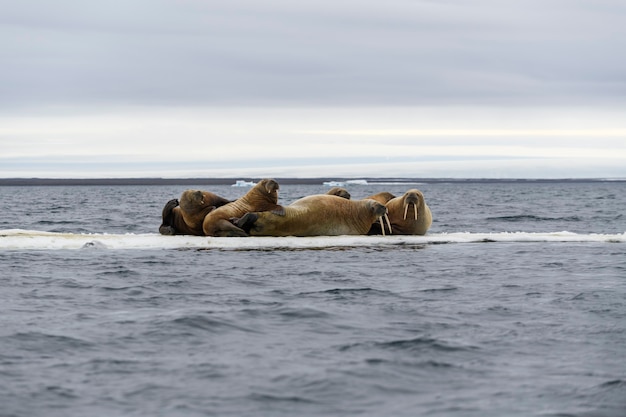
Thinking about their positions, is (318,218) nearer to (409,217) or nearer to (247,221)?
(247,221)

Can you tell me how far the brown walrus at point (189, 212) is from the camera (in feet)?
65.3

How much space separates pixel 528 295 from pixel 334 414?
20.3 feet

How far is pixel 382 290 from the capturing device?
12.9 meters

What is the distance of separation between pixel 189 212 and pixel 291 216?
2203 mm

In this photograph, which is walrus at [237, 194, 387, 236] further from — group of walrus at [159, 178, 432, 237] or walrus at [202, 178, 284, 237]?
walrus at [202, 178, 284, 237]

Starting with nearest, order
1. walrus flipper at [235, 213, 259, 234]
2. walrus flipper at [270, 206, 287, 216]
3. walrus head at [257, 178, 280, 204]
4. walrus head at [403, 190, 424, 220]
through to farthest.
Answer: walrus flipper at [235, 213, 259, 234], walrus flipper at [270, 206, 287, 216], walrus head at [257, 178, 280, 204], walrus head at [403, 190, 424, 220]

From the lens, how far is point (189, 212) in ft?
65.6

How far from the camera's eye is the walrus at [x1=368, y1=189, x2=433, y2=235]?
20.3 metres

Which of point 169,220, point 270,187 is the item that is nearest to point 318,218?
point 270,187

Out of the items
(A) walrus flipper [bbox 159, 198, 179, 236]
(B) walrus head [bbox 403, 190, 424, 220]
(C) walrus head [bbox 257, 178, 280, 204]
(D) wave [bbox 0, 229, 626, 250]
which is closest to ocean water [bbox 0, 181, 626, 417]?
(D) wave [bbox 0, 229, 626, 250]

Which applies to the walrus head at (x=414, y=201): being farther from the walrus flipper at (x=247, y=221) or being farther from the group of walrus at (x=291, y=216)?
the walrus flipper at (x=247, y=221)

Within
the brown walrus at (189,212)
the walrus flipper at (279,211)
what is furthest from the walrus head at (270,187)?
the brown walrus at (189,212)

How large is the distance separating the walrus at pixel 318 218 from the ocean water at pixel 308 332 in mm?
1489

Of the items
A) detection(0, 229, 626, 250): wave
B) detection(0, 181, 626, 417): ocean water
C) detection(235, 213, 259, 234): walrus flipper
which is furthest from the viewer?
detection(235, 213, 259, 234): walrus flipper
